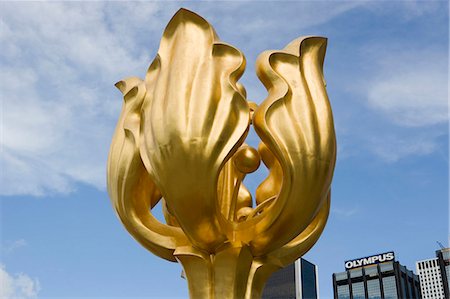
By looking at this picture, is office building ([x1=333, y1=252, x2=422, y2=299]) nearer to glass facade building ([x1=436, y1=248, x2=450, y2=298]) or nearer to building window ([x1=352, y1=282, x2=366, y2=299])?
building window ([x1=352, y1=282, x2=366, y2=299])

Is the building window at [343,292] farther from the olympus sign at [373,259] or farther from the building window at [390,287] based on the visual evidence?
the building window at [390,287]

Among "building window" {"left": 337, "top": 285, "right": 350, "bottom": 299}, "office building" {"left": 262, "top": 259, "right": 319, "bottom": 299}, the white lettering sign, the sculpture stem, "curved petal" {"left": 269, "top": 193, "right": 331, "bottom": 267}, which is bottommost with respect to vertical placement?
the sculpture stem

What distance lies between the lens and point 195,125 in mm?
6332

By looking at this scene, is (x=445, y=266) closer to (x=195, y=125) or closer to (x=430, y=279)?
(x=430, y=279)

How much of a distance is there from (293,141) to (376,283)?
64592mm

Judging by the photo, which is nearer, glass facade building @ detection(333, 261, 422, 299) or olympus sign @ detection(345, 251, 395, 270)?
glass facade building @ detection(333, 261, 422, 299)

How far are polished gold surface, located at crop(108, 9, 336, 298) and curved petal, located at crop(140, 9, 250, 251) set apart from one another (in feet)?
0.04

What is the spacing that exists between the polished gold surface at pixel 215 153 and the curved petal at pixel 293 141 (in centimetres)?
1

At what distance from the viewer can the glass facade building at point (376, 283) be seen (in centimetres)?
6681

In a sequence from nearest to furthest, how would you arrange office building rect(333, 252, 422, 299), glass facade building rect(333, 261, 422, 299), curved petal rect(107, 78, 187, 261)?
curved petal rect(107, 78, 187, 261) → glass facade building rect(333, 261, 422, 299) → office building rect(333, 252, 422, 299)

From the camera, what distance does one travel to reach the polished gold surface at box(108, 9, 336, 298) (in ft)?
20.8

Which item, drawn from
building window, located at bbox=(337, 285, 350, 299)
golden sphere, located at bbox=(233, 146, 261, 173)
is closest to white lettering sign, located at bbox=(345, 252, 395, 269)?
building window, located at bbox=(337, 285, 350, 299)

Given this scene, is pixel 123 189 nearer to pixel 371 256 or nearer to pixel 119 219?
pixel 119 219

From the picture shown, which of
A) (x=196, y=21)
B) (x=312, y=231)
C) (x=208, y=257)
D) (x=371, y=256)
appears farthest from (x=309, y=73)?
(x=371, y=256)
